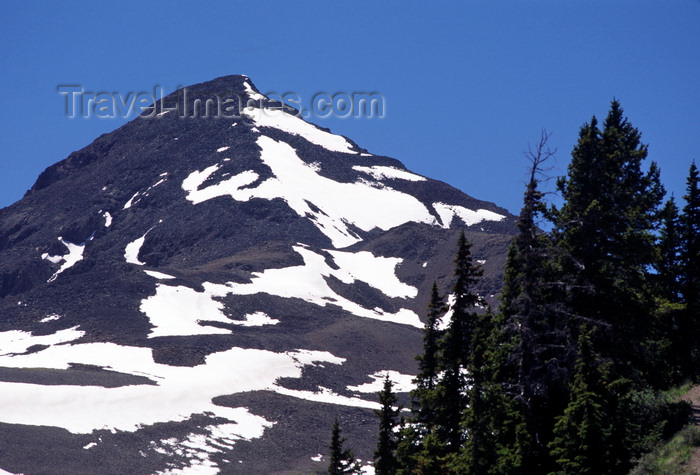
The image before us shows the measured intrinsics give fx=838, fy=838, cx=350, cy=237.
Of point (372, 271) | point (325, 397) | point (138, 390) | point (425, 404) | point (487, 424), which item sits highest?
point (372, 271)

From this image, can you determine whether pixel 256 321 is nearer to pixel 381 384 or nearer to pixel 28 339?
pixel 381 384

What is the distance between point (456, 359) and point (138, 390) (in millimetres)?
74648

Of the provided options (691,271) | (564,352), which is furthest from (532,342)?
(691,271)

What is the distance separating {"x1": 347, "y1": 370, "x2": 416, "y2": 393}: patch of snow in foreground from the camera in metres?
113

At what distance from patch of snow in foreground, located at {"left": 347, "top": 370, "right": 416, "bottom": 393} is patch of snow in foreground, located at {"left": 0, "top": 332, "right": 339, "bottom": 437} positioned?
7.42 meters

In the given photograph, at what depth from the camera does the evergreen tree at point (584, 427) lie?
22.1 meters

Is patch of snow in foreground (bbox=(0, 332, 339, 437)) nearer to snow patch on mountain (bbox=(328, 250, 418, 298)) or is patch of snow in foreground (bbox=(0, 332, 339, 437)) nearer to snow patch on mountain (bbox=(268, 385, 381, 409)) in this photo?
snow patch on mountain (bbox=(268, 385, 381, 409))

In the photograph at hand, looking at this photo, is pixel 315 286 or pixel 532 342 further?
pixel 315 286

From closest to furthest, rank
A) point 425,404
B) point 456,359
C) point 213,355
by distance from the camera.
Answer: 1. point 456,359
2. point 425,404
3. point 213,355

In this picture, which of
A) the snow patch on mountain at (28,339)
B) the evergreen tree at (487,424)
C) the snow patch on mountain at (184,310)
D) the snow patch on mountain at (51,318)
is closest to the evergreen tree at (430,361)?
the evergreen tree at (487,424)

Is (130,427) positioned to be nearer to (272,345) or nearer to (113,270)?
(272,345)

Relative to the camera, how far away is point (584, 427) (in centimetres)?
2205

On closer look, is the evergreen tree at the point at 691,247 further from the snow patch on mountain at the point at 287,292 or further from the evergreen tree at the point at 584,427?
the snow patch on mountain at the point at 287,292

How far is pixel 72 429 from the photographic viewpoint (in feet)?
269
